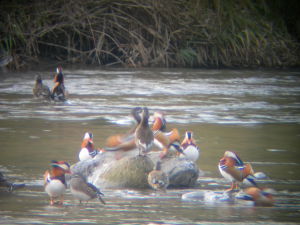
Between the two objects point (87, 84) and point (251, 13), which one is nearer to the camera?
point (87, 84)

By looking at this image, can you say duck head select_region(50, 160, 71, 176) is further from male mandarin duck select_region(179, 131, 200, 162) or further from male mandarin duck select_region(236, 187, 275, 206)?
male mandarin duck select_region(179, 131, 200, 162)

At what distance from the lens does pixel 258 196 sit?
684 centimetres

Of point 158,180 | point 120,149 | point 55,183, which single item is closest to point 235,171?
point 158,180

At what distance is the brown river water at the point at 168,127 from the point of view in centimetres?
649

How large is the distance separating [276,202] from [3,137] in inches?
182

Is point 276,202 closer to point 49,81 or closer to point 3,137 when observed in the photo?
point 3,137

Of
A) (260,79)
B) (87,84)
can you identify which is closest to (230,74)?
(260,79)

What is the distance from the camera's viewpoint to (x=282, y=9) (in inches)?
1000

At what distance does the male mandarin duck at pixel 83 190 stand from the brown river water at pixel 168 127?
0.31ft

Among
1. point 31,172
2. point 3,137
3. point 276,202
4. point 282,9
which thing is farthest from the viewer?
point 282,9

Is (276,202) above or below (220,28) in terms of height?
below

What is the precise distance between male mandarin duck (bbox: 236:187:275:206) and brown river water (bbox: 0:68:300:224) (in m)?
0.08

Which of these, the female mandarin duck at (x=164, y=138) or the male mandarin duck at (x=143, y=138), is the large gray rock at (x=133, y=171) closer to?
the male mandarin duck at (x=143, y=138)

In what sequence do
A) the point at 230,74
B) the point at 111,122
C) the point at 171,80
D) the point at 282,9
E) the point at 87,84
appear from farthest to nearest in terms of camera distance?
1. the point at 282,9
2. the point at 230,74
3. the point at 171,80
4. the point at 87,84
5. the point at 111,122
